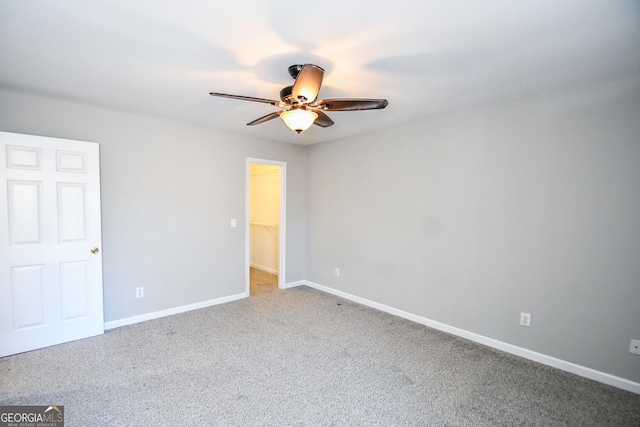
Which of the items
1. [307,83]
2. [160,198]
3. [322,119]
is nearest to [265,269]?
[160,198]

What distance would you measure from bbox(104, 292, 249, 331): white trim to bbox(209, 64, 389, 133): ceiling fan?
282cm

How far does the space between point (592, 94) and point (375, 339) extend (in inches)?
112

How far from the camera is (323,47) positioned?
72.9 inches

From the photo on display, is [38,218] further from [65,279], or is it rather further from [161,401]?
[161,401]

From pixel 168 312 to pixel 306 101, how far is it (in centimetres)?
313

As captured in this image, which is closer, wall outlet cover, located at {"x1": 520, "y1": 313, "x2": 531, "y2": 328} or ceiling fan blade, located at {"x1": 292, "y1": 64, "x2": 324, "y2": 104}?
ceiling fan blade, located at {"x1": 292, "y1": 64, "x2": 324, "y2": 104}

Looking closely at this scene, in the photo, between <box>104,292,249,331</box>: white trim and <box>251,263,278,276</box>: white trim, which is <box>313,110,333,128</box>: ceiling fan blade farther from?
<box>251,263,278,276</box>: white trim

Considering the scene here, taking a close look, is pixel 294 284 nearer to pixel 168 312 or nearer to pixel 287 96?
pixel 168 312

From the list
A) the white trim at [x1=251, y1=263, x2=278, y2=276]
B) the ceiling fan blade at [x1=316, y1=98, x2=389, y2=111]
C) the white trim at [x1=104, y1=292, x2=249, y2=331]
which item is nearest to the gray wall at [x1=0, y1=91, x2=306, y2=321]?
the white trim at [x1=104, y1=292, x2=249, y2=331]

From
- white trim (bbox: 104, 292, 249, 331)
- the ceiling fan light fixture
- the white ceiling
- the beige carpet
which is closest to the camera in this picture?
the white ceiling

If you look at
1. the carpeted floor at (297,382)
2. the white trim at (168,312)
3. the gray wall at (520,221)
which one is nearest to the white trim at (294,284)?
the white trim at (168,312)

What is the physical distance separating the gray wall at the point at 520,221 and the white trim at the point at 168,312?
193 cm

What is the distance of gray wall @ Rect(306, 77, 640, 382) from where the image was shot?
227 centimetres

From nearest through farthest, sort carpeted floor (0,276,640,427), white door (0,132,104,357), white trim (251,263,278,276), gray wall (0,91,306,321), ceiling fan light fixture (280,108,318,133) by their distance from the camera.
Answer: carpeted floor (0,276,640,427) < ceiling fan light fixture (280,108,318,133) < white door (0,132,104,357) < gray wall (0,91,306,321) < white trim (251,263,278,276)
